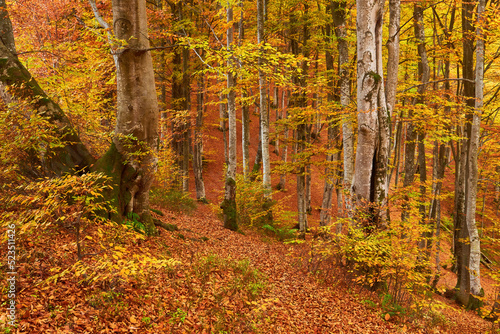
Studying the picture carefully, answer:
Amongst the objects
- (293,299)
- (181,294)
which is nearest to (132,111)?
(181,294)

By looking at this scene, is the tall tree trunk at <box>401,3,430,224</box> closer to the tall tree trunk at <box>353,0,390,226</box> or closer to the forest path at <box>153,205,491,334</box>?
the tall tree trunk at <box>353,0,390,226</box>

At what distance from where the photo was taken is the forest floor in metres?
3.29

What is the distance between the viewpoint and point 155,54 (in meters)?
13.5

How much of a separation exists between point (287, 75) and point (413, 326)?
20.2 feet

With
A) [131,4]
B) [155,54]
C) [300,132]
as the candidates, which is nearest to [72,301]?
[131,4]

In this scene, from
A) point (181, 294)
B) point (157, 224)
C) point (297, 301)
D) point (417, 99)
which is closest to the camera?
point (181, 294)

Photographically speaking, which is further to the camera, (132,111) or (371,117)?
(371,117)

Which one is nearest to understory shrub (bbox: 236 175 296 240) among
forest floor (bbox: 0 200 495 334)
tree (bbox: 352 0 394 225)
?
forest floor (bbox: 0 200 495 334)

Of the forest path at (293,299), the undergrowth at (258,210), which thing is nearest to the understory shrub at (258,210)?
the undergrowth at (258,210)

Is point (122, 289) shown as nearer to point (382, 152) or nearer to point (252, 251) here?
point (252, 251)

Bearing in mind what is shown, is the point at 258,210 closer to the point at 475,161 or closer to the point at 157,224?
the point at 157,224

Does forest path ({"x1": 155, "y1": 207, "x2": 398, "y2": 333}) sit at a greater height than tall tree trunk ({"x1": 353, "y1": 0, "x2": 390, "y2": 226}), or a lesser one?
lesser

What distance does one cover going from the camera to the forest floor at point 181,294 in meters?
3.29

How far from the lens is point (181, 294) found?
4.40 m
